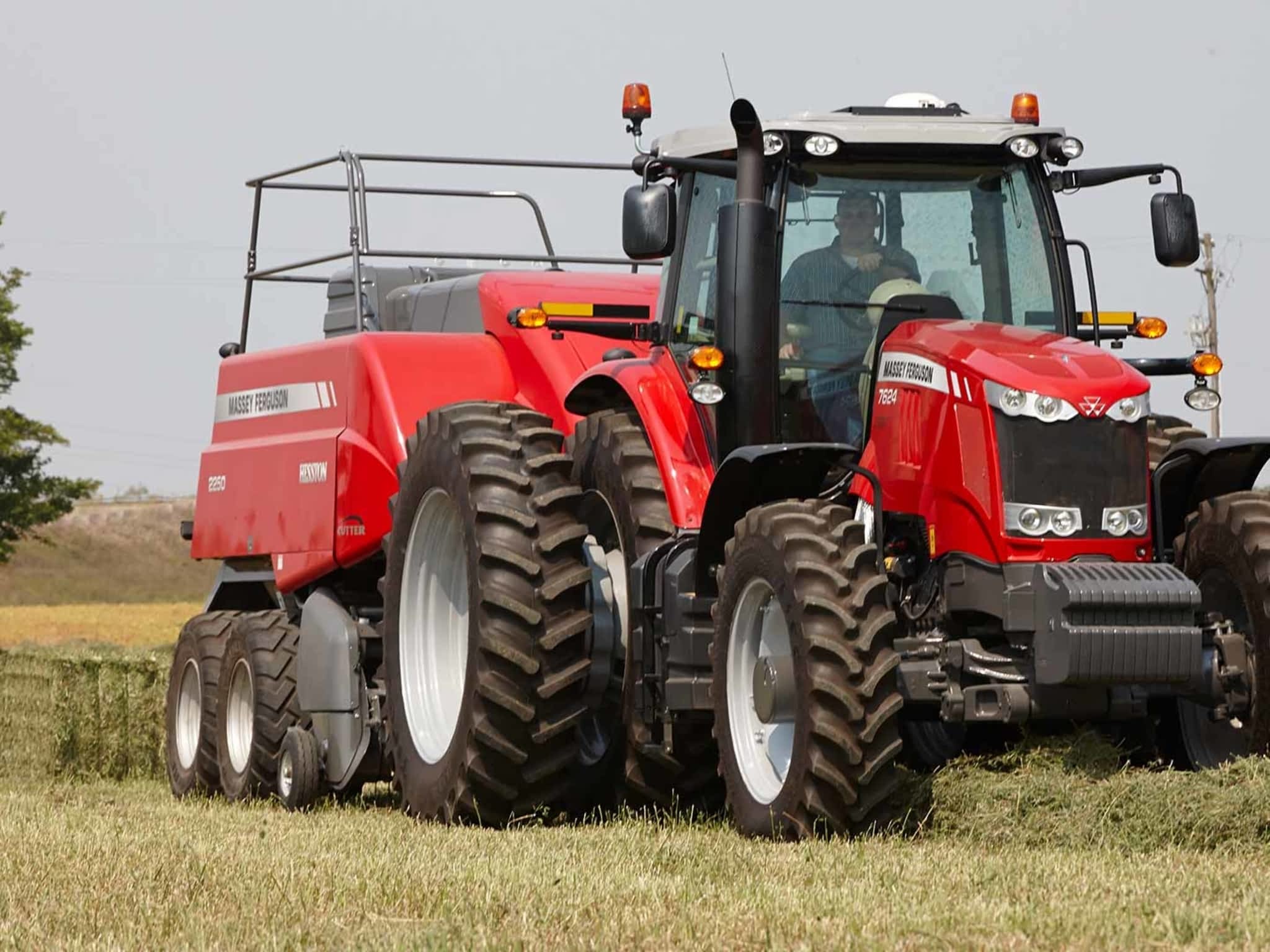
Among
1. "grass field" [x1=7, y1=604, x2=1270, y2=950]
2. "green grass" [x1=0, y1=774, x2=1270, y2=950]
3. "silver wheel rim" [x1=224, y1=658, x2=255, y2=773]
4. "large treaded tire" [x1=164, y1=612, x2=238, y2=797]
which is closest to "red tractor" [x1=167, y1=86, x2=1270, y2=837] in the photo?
"grass field" [x1=7, y1=604, x2=1270, y2=950]

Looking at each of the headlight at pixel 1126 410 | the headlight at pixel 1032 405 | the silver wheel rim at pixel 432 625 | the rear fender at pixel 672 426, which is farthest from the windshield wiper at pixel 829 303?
the silver wheel rim at pixel 432 625

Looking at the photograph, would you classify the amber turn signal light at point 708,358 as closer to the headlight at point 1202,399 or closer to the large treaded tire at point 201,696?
the headlight at point 1202,399

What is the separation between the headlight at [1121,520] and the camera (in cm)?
855

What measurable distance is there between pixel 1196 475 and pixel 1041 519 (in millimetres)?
1086

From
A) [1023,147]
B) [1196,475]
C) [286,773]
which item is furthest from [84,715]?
[1196,475]

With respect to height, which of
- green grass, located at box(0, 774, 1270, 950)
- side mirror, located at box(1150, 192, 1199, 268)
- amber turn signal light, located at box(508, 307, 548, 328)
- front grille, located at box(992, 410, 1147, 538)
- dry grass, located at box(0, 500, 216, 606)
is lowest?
dry grass, located at box(0, 500, 216, 606)

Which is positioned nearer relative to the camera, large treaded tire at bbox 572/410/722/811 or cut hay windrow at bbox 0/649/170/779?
large treaded tire at bbox 572/410/722/811

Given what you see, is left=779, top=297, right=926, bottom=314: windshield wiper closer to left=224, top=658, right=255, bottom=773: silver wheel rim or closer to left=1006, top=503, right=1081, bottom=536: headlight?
left=1006, top=503, right=1081, bottom=536: headlight

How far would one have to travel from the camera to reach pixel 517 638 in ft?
32.4

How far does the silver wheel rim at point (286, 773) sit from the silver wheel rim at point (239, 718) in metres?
0.90

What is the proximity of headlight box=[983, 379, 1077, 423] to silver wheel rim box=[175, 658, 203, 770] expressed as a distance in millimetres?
7977

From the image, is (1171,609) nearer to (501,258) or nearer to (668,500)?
(668,500)

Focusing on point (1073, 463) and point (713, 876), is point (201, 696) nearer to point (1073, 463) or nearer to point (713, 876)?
point (1073, 463)

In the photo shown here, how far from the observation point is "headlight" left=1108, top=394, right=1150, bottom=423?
28.0 feet
